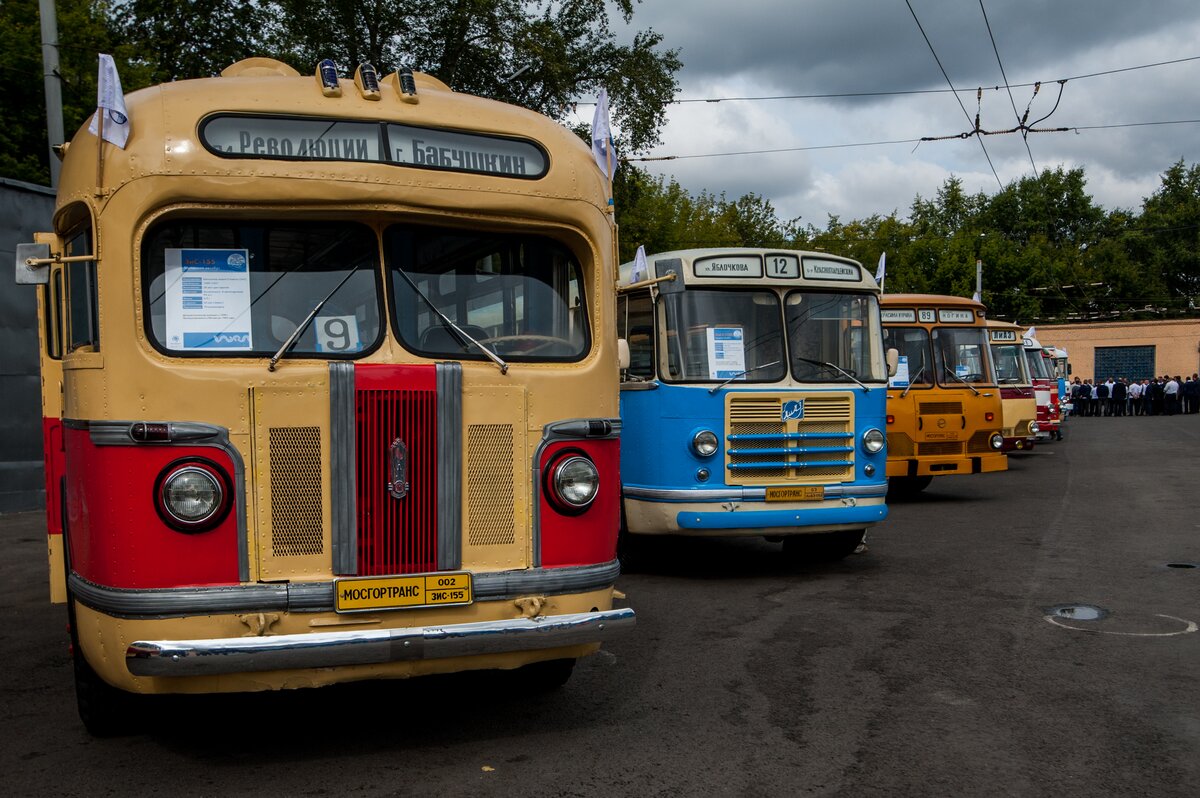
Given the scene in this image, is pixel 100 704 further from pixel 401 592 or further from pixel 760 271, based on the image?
pixel 760 271

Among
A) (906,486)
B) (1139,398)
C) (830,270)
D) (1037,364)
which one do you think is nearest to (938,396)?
(906,486)

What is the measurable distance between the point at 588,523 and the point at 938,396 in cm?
1115

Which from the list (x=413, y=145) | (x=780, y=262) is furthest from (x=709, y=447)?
(x=413, y=145)

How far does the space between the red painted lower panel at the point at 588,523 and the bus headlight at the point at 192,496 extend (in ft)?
4.55

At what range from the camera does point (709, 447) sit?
9.85m

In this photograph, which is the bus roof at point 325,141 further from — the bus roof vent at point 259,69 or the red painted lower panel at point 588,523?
→ the red painted lower panel at point 588,523

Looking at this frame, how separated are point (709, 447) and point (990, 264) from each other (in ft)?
202

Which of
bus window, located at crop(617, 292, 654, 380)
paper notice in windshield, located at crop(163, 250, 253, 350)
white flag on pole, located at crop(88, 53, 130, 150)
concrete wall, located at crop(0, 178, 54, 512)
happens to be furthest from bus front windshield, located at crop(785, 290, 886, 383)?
concrete wall, located at crop(0, 178, 54, 512)

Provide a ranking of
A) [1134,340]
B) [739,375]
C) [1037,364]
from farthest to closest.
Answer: [1134,340] → [1037,364] → [739,375]

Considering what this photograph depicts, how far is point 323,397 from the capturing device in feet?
16.1

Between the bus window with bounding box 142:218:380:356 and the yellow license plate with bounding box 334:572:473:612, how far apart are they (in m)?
0.99

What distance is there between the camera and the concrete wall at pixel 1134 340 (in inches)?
2549

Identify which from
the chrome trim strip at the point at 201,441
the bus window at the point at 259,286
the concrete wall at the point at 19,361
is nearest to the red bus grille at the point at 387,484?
the bus window at the point at 259,286

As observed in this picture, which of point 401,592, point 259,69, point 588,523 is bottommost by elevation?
point 401,592
